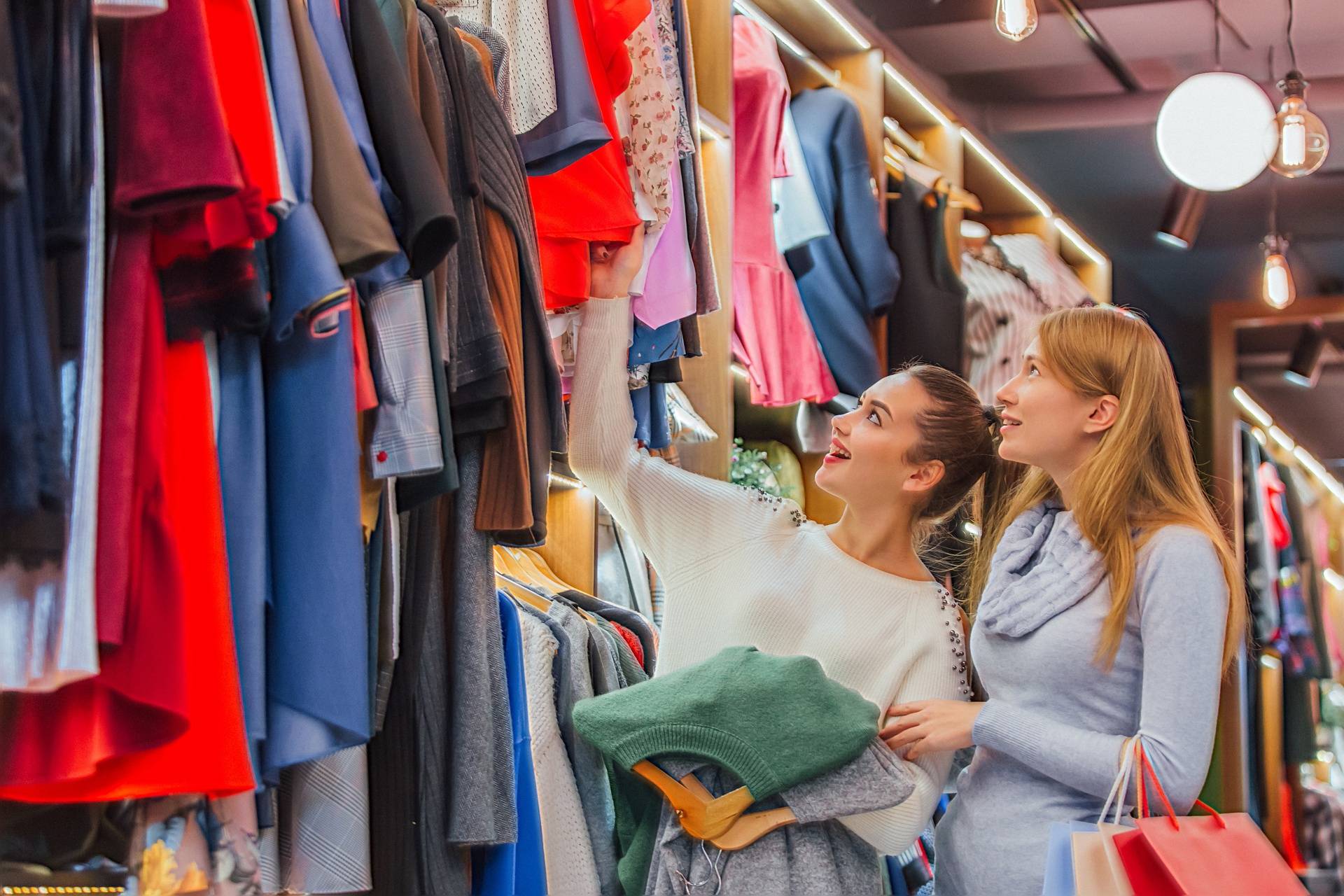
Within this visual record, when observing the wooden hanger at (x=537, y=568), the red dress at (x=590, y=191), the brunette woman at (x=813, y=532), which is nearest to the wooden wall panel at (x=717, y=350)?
the wooden hanger at (x=537, y=568)

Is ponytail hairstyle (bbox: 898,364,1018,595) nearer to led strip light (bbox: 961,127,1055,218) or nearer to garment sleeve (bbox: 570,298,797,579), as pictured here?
garment sleeve (bbox: 570,298,797,579)

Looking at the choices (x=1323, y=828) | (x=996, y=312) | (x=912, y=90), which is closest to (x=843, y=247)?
(x=912, y=90)

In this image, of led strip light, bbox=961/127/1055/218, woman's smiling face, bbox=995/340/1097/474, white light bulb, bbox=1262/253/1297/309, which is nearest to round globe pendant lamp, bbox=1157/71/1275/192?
led strip light, bbox=961/127/1055/218

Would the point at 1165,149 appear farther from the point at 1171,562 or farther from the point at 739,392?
the point at 1171,562

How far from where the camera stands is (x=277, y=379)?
1.55 m

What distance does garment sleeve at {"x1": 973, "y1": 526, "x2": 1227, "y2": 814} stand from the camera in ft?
6.36

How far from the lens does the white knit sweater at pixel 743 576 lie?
230cm

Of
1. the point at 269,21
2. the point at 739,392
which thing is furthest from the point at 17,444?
the point at 739,392

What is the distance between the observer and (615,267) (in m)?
A: 2.42

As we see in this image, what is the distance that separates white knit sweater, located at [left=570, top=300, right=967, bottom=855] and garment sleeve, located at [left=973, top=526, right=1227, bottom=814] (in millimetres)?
264

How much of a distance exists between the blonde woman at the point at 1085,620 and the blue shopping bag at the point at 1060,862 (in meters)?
0.17

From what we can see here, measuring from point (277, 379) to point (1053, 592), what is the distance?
1168 millimetres

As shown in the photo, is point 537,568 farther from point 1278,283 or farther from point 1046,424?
point 1278,283

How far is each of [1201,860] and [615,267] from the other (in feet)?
4.20
